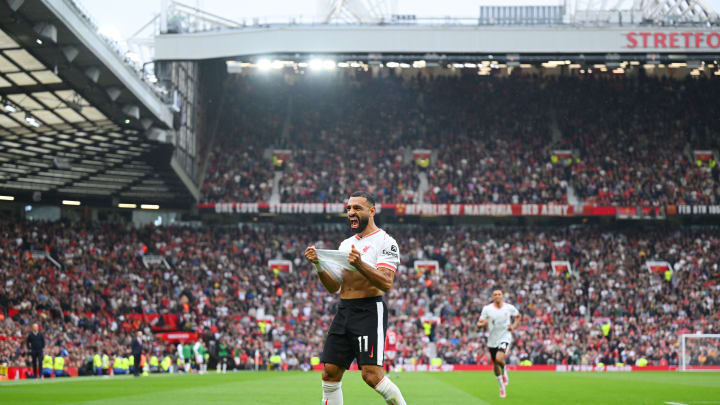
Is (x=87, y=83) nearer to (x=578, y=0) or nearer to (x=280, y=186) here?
(x=280, y=186)

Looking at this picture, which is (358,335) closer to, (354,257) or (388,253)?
(388,253)

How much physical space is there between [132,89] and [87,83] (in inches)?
65.9

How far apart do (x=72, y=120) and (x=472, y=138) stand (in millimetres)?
26907

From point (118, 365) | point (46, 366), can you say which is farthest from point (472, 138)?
point (46, 366)

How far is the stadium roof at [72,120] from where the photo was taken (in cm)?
2716

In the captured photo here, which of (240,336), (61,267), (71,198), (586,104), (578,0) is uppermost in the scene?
(578,0)

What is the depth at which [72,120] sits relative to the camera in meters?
35.8

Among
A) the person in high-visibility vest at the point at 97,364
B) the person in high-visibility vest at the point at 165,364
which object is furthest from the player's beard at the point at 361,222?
the person in high-visibility vest at the point at 165,364

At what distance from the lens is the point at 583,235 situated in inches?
2009

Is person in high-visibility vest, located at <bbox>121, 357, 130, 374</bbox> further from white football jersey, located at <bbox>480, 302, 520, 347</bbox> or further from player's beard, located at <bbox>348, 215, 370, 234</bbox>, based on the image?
player's beard, located at <bbox>348, 215, 370, 234</bbox>

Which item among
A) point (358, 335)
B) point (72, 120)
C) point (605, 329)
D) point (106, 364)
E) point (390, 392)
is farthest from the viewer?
point (605, 329)

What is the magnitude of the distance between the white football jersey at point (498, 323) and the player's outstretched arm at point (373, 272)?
1042cm

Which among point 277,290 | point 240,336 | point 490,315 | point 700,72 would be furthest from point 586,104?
point 490,315

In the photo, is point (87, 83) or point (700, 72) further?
point (700, 72)
